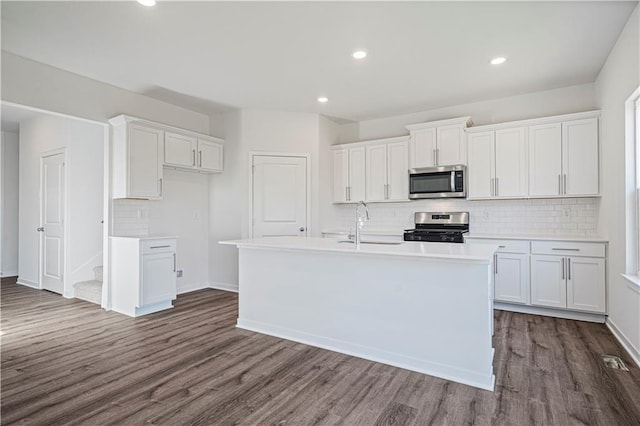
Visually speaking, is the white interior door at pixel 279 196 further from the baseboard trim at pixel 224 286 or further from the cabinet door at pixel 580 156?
the cabinet door at pixel 580 156

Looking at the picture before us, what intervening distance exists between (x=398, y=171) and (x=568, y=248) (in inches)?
91.6

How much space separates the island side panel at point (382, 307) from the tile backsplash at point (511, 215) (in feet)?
7.76

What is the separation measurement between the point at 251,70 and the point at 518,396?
3.79 metres

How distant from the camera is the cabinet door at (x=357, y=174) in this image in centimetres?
552

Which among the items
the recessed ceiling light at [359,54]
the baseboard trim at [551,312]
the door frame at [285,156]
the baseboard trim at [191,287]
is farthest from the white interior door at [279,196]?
the baseboard trim at [551,312]

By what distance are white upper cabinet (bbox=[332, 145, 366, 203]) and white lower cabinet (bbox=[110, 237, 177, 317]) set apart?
271 centimetres

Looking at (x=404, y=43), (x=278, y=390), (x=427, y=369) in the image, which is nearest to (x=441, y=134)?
(x=404, y=43)

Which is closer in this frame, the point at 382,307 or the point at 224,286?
the point at 382,307

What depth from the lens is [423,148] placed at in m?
4.94

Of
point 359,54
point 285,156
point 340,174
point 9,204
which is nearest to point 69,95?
point 285,156

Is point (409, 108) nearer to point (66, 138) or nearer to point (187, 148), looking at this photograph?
point (187, 148)

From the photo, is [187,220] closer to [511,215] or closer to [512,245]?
[512,245]

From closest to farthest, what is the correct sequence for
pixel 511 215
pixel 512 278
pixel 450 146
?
pixel 512 278 < pixel 511 215 < pixel 450 146

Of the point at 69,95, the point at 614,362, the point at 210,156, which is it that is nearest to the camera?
the point at 614,362
